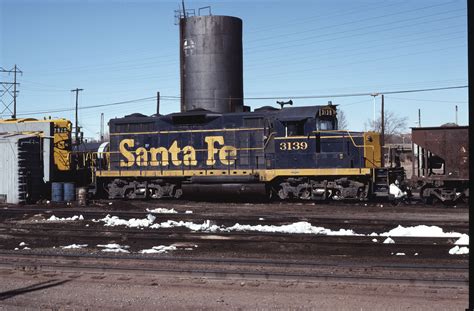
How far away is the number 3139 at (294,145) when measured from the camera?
2078 centimetres

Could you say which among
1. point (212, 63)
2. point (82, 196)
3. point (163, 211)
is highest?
point (212, 63)

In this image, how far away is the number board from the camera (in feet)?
68.2

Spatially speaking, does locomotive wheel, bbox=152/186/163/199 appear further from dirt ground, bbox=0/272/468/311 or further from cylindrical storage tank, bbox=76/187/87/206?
dirt ground, bbox=0/272/468/311

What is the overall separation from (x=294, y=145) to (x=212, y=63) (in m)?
9.78

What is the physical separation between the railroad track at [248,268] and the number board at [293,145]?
1174 cm

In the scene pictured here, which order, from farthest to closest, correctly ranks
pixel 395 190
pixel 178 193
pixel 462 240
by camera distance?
pixel 178 193 → pixel 395 190 → pixel 462 240

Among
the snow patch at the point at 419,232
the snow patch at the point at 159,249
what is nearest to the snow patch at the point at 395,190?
the snow patch at the point at 419,232

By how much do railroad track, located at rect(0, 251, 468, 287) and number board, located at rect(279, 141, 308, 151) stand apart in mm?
11743

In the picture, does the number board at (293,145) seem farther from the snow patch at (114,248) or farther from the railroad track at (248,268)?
the railroad track at (248,268)

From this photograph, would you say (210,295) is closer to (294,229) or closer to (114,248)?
(114,248)

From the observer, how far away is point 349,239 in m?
11.7

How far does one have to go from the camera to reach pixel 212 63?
1131 inches

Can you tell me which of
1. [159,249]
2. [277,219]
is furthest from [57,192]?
[159,249]

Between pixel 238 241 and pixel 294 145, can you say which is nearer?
pixel 238 241
